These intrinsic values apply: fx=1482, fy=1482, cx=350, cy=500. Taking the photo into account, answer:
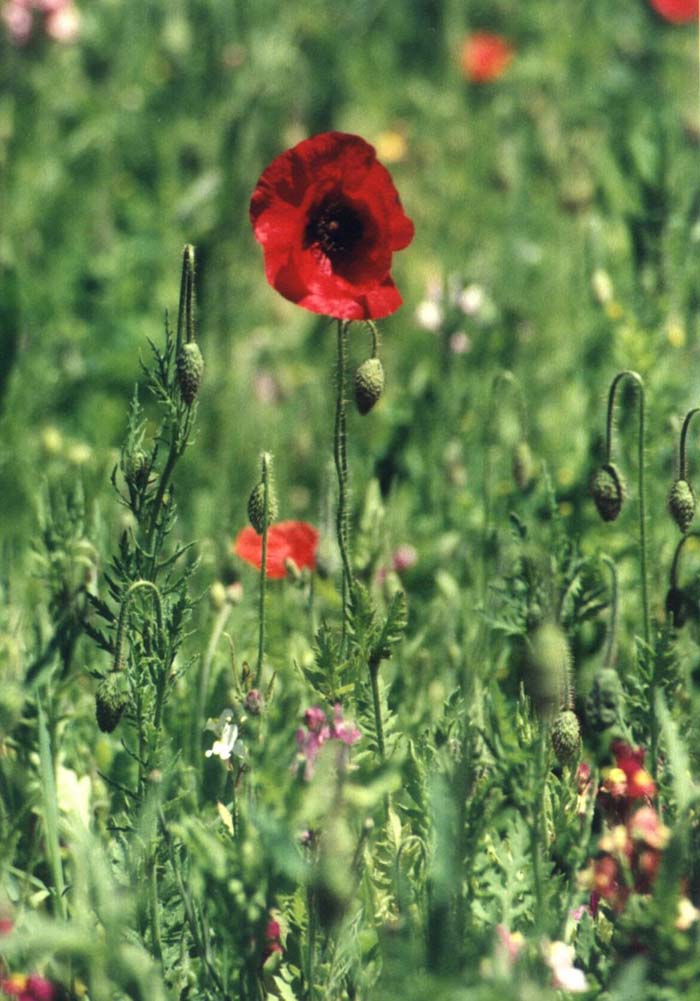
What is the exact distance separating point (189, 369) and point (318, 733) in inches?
17.3

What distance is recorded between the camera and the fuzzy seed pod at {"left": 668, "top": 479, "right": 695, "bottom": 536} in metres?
1.63

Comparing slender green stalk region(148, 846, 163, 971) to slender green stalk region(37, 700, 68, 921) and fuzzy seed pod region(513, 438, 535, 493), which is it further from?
fuzzy seed pod region(513, 438, 535, 493)

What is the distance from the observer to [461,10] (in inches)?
193

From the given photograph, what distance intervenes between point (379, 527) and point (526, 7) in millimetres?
3487

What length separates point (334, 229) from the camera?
1702 mm

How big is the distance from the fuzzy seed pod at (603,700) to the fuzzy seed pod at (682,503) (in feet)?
0.61

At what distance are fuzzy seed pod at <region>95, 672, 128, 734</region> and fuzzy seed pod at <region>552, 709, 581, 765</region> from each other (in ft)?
1.50

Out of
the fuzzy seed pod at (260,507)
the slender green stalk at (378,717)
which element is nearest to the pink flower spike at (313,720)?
the slender green stalk at (378,717)

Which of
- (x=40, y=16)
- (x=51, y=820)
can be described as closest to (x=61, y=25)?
(x=40, y=16)

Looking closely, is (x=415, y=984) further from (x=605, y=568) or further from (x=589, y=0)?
(x=589, y=0)

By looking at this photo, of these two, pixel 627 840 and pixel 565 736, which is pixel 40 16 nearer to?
pixel 565 736

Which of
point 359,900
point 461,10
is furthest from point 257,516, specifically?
point 461,10

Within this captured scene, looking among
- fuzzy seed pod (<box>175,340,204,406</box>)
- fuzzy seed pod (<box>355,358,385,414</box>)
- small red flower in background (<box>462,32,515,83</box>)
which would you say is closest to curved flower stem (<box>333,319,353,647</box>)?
fuzzy seed pod (<box>355,358,385,414</box>)

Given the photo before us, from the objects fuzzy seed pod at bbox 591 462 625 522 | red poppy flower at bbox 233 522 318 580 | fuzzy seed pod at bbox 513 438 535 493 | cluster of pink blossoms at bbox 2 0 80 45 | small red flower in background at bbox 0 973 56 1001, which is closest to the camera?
small red flower in background at bbox 0 973 56 1001
